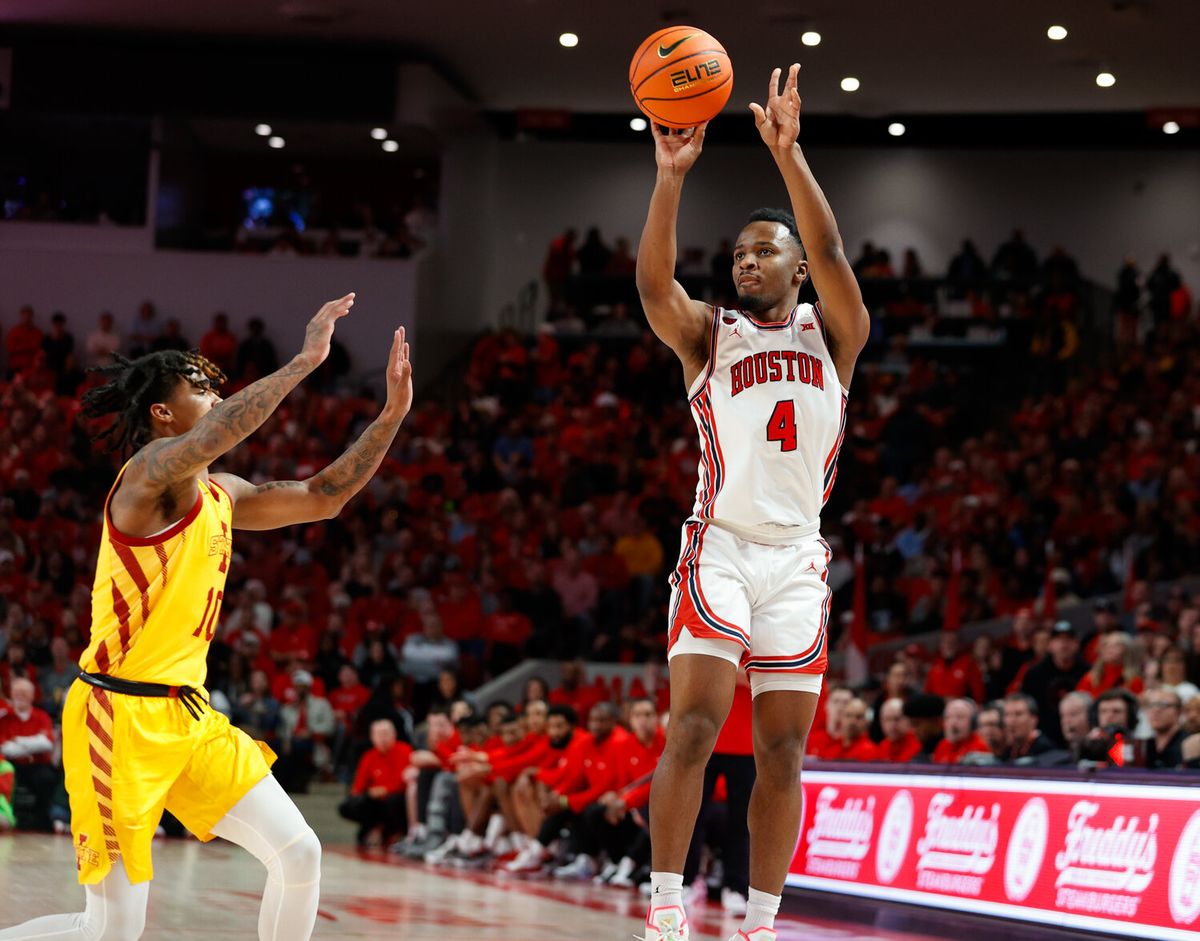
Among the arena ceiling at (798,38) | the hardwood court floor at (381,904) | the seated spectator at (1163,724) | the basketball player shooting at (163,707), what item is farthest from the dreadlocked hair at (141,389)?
the arena ceiling at (798,38)

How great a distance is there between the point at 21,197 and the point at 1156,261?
1938cm

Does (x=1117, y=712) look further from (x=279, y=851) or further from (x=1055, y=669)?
(x=279, y=851)

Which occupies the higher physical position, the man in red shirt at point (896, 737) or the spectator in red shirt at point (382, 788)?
the man in red shirt at point (896, 737)

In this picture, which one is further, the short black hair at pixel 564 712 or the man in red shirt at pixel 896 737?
the short black hair at pixel 564 712

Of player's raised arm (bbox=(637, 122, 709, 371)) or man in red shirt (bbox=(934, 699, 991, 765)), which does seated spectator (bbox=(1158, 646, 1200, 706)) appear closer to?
man in red shirt (bbox=(934, 699, 991, 765))

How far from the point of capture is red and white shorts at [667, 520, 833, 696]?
5.34 m

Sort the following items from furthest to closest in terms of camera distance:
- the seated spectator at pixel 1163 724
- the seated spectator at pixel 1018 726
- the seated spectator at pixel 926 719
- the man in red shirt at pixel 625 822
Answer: the man in red shirt at pixel 625 822 < the seated spectator at pixel 926 719 < the seated spectator at pixel 1018 726 < the seated spectator at pixel 1163 724

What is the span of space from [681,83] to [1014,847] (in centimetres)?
493

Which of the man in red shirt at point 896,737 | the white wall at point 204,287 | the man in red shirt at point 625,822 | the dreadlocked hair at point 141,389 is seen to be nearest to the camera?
the dreadlocked hair at point 141,389

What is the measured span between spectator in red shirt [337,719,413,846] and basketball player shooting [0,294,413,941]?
10.2m

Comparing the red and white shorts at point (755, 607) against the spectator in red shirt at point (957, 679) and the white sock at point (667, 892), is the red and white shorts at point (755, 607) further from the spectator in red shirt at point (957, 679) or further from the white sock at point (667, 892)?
the spectator in red shirt at point (957, 679)

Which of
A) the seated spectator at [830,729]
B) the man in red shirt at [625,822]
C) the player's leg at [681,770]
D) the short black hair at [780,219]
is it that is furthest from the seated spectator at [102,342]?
the player's leg at [681,770]

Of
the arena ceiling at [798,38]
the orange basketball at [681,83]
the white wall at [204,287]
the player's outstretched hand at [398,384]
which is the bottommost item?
the player's outstretched hand at [398,384]

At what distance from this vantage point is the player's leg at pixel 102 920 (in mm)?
4715
